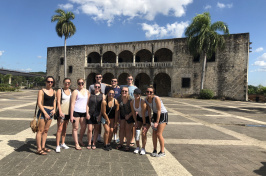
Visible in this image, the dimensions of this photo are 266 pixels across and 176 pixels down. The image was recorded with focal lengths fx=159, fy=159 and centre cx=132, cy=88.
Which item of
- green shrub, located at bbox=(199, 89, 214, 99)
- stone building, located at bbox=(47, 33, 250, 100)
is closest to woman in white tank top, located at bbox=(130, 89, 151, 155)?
green shrub, located at bbox=(199, 89, 214, 99)

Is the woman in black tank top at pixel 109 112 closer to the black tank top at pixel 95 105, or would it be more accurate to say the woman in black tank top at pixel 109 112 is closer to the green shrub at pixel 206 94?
the black tank top at pixel 95 105

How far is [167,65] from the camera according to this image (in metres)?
23.2

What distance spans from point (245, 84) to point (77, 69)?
25.4 meters

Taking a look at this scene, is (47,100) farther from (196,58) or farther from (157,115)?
(196,58)

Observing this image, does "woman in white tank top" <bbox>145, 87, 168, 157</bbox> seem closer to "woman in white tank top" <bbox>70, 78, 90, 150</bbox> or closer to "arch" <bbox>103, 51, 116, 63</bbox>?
"woman in white tank top" <bbox>70, 78, 90, 150</bbox>

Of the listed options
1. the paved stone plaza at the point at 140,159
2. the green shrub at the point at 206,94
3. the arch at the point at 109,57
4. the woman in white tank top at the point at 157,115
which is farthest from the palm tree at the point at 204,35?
the woman in white tank top at the point at 157,115

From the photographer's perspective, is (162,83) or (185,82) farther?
(162,83)

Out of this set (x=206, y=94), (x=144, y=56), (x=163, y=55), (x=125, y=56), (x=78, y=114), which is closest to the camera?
(x=78, y=114)

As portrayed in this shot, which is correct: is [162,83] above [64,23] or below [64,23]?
below

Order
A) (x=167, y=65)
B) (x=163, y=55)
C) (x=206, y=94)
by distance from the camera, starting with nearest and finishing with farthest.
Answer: (x=206, y=94)
(x=167, y=65)
(x=163, y=55)

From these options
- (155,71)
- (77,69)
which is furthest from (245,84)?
(77,69)

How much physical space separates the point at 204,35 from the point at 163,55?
7.49m

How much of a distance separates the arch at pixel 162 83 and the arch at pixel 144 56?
128 inches

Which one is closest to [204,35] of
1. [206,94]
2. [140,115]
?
[206,94]
